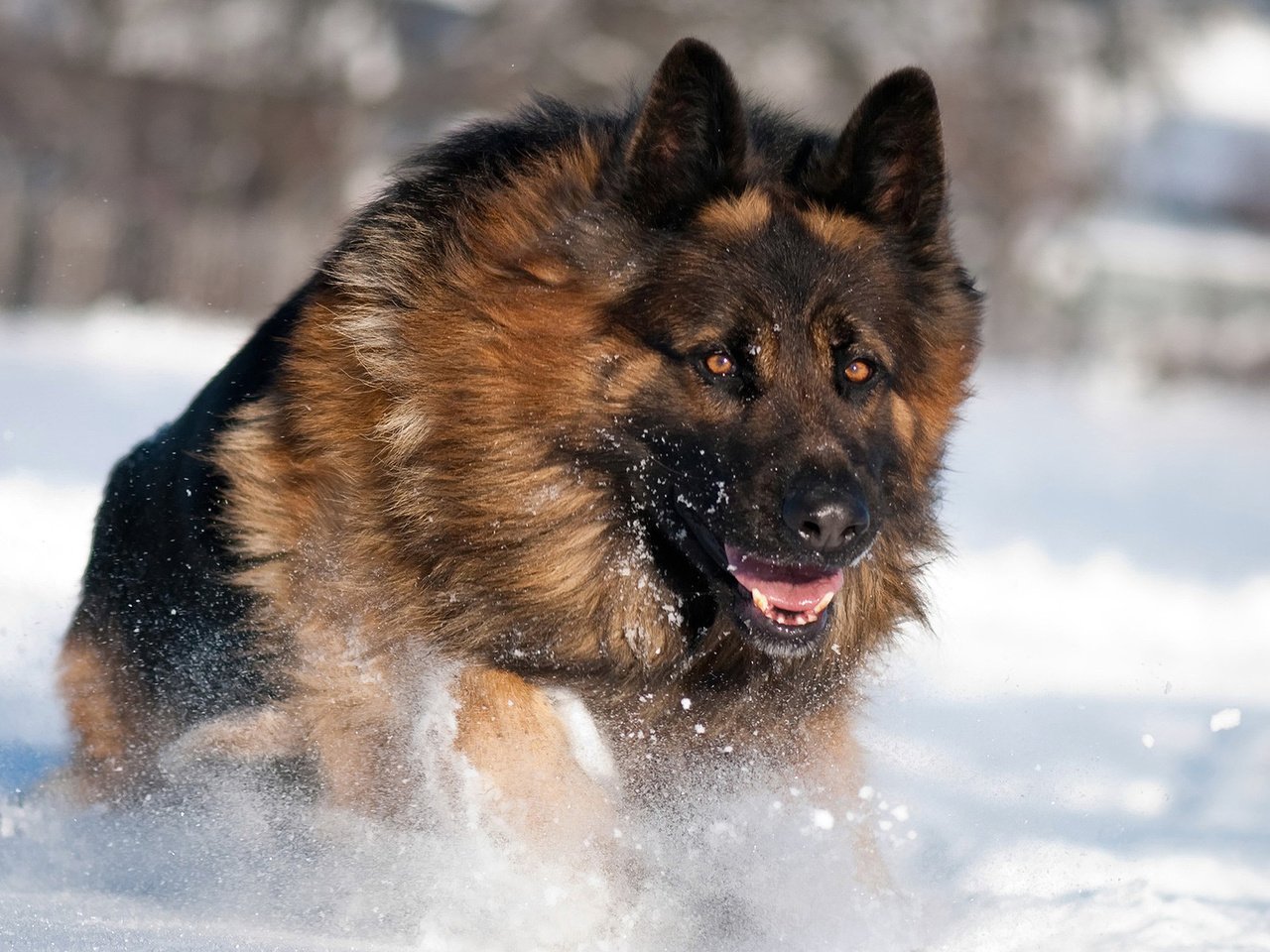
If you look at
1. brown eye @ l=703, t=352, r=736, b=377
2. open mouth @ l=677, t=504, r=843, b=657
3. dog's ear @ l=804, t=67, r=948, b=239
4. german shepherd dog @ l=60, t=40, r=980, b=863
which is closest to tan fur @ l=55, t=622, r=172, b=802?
german shepherd dog @ l=60, t=40, r=980, b=863

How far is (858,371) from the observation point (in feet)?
12.2

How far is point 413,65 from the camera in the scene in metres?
30.0

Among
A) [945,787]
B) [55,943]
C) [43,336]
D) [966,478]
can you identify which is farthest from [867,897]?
[43,336]

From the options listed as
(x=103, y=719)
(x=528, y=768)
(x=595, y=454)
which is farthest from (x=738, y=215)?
(x=103, y=719)

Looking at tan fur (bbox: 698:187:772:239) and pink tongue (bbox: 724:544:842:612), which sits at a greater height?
tan fur (bbox: 698:187:772:239)

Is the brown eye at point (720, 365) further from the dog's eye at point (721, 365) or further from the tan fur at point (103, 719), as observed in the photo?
the tan fur at point (103, 719)

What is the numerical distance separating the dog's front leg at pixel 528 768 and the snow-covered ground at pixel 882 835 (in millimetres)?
108

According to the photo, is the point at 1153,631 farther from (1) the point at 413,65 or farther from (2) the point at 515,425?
(1) the point at 413,65

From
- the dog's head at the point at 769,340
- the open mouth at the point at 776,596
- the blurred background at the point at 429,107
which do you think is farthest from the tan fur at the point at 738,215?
the blurred background at the point at 429,107

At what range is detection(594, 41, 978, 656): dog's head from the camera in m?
3.51

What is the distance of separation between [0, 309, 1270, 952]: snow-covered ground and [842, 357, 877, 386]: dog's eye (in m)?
0.94

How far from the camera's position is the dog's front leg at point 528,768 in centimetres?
347

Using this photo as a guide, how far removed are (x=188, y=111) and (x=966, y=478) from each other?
62.3 ft

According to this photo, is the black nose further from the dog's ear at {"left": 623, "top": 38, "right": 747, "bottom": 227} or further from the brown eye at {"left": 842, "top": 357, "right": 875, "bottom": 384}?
the dog's ear at {"left": 623, "top": 38, "right": 747, "bottom": 227}
